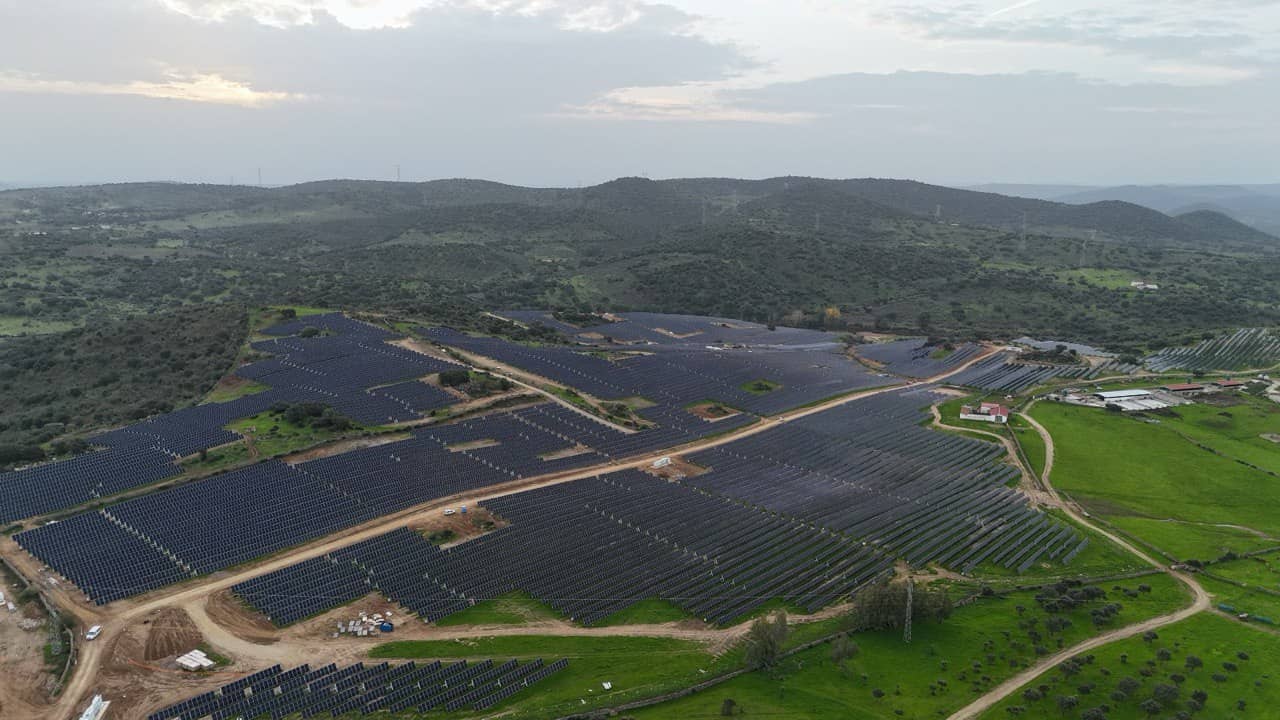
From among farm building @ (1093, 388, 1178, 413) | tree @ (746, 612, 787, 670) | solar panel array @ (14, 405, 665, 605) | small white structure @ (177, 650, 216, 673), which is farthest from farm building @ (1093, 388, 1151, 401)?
small white structure @ (177, 650, 216, 673)

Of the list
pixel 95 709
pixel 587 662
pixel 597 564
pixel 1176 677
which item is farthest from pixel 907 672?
pixel 95 709

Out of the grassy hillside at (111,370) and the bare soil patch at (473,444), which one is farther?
the grassy hillside at (111,370)

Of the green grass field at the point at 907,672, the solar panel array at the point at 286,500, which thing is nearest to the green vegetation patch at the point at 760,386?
the solar panel array at the point at 286,500

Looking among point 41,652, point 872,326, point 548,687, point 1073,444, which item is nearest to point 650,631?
point 548,687

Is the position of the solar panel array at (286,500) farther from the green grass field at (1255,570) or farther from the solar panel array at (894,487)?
the green grass field at (1255,570)

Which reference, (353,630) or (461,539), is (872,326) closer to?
(461,539)

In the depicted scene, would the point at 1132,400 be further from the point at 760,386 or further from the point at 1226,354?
the point at 760,386
